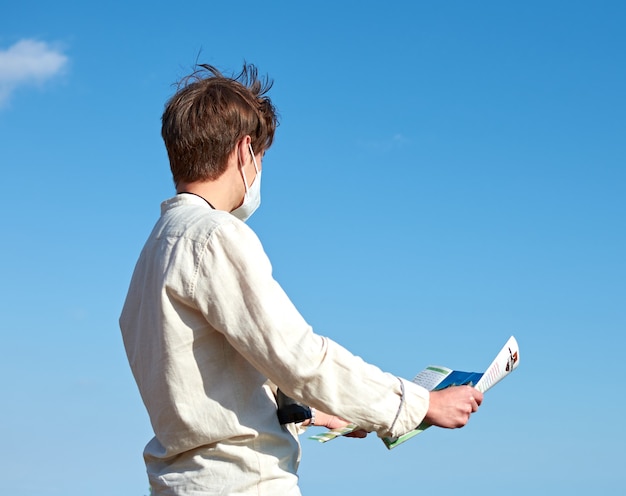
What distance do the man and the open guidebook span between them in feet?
0.65

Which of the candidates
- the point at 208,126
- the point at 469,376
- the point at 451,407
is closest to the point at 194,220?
the point at 208,126

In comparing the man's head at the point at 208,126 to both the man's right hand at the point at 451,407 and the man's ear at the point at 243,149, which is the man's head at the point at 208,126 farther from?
the man's right hand at the point at 451,407

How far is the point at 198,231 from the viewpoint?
3389 mm

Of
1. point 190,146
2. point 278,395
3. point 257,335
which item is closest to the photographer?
point 257,335

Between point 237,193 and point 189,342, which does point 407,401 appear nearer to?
point 189,342

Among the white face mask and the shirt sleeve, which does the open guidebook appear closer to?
the shirt sleeve

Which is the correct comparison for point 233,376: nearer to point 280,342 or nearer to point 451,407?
point 280,342

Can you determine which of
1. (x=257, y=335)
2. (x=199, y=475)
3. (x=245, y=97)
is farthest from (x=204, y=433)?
(x=245, y=97)

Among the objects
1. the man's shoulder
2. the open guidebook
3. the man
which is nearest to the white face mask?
the man's shoulder

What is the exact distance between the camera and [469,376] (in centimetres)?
381

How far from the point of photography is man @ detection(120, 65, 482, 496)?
129 inches

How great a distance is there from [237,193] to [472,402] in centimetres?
136

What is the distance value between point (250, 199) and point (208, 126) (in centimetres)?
43

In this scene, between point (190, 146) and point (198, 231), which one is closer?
point (198, 231)
